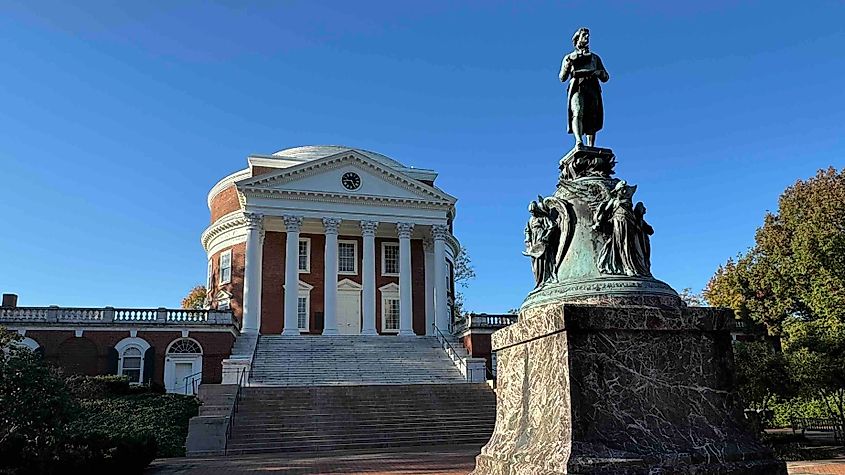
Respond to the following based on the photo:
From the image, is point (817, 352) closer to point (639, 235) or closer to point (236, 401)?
point (639, 235)

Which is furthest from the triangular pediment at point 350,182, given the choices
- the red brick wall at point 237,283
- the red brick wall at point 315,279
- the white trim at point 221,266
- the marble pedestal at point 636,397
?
the marble pedestal at point 636,397

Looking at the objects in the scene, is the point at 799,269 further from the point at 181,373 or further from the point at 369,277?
the point at 181,373

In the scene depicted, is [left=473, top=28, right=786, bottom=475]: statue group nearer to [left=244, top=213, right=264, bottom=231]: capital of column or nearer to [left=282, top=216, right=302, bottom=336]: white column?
[left=282, top=216, right=302, bottom=336]: white column

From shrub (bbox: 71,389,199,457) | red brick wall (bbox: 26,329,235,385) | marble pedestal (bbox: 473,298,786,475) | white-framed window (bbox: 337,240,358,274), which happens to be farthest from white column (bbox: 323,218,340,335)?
marble pedestal (bbox: 473,298,786,475)

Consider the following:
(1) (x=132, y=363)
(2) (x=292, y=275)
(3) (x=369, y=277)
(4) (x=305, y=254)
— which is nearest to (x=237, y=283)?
(4) (x=305, y=254)

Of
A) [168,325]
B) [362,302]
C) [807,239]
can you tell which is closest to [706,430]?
[807,239]

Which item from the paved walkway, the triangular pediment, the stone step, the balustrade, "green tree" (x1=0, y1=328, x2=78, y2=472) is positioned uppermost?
the triangular pediment

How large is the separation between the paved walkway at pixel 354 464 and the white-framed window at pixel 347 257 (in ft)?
78.4

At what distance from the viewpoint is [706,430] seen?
5.54 m

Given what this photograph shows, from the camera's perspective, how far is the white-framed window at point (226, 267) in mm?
43562

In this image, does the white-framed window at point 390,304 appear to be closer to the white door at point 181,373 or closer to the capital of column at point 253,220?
the capital of column at point 253,220

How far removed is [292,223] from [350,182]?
14.1ft

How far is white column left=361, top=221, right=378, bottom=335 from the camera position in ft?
128

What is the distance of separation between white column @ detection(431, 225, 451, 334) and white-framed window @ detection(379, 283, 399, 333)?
3070 millimetres
